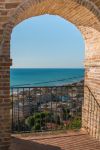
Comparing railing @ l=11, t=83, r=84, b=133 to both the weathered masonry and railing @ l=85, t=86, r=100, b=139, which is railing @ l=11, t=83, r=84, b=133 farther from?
the weathered masonry

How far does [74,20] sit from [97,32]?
62 cm

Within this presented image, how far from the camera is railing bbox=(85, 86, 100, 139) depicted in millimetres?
7338

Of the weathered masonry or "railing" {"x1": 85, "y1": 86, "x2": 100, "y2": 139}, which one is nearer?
the weathered masonry

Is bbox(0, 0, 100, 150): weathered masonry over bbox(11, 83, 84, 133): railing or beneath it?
over

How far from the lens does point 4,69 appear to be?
5.69m

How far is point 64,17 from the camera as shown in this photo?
24.2 ft

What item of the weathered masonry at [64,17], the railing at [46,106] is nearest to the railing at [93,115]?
the weathered masonry at [64,17]

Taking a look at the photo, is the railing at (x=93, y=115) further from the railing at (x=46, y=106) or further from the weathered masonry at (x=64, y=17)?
the railing at (x=46, y=106)

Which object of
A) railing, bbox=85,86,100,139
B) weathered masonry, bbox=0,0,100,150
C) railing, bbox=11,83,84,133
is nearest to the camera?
weathered masonry, bbox=0,0,100,150

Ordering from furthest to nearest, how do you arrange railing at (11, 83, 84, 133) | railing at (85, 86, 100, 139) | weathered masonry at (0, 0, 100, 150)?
railing at (11, 83, 84, 133) → railing at (85, 86, 100, 139) → weathered masonry at (0, 0, 100, 150)

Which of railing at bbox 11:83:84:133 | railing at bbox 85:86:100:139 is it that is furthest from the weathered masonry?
railing at bbox 11:83:84:133

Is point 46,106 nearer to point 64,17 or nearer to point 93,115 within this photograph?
point 93,115

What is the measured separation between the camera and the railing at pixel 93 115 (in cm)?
734

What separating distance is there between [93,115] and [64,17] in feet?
7.39
